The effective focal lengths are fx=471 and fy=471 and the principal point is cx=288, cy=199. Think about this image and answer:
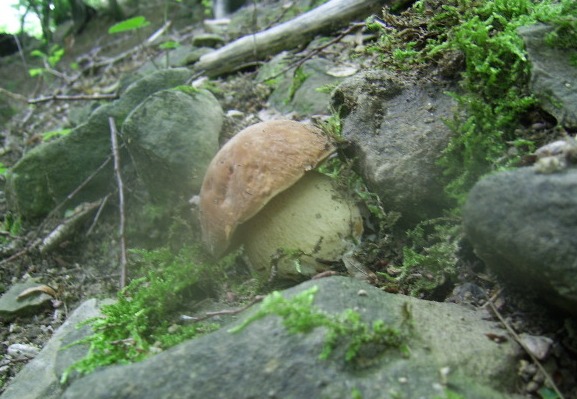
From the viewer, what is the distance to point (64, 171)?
3.65 m

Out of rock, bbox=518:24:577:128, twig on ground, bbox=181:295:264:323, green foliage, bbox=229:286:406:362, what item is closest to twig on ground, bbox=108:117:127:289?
twig on ground, bbox=181:295:264:323

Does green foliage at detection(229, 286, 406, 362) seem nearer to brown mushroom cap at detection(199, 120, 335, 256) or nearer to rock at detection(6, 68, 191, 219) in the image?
brown mushroom cap at detection(199, 120, 335, 256)

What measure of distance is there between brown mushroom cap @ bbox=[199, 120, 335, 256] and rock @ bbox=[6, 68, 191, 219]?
1.69 meters

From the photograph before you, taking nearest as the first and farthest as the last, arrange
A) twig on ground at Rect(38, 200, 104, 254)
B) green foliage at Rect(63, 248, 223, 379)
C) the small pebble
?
green foliage at Rect(63, 248, 223, 379) < the small pebble < twig on ground at Rect(38, 200, 104, 254)

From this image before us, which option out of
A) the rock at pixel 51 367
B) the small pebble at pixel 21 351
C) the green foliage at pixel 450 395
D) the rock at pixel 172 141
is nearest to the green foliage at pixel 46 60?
the rock at pixel 172 141

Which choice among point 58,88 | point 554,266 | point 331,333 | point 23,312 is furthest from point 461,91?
point 58,88

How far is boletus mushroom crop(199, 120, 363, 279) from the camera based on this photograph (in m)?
2.13

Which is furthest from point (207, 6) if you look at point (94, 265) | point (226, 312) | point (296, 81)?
point (226, 312)

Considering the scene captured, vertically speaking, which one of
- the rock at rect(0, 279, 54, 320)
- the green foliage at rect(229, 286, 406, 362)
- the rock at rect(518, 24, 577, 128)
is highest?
the rock at rect(518, 24, 577, 128)

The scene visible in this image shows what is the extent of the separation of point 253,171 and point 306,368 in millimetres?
982

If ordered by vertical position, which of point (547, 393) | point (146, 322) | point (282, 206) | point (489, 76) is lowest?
point (547, 393)

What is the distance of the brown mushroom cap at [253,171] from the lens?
2098 mm

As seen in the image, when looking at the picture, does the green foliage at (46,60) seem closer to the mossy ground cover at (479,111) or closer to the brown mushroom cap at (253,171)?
the brown mushroom cap at (253,171)

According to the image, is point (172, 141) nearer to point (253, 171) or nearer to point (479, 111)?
point (253, 171)
